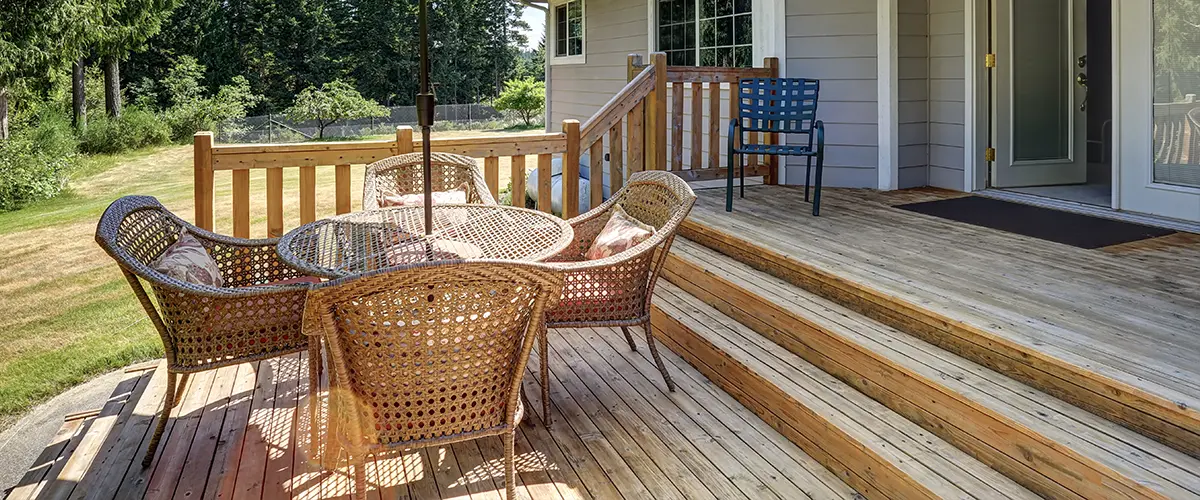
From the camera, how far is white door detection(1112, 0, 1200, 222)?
12.8 ft

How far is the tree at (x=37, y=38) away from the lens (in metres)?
11.2

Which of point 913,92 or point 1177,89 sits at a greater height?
point 913,92

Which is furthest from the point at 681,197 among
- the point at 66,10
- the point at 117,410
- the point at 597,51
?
the point at 66,10

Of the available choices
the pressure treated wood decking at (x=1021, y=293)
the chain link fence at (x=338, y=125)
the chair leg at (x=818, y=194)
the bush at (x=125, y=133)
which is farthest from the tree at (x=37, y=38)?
the chair leg at (x=818, y=194)

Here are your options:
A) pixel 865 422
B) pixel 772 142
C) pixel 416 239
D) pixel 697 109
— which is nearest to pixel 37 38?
pixel 697 109

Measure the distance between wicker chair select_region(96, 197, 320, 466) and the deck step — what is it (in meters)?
1.79

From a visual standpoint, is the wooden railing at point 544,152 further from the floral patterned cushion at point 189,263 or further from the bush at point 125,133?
the bush at point 125,133

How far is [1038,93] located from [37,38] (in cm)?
1284

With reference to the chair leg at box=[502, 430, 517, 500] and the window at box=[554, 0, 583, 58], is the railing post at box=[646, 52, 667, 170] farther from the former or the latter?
the window at box=[554, 0, 583, 58]

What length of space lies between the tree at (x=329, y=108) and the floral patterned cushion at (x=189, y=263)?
1906 centimetres

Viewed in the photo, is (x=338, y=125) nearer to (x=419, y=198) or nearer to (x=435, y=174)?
(x=435, y=174)

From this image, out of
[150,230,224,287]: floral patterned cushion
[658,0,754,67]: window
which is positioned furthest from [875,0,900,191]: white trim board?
[150,230,224,287]: floral patterned cushion

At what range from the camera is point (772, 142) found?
5863 mm

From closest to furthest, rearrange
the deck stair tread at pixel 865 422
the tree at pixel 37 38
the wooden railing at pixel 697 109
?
the deck stair tread at pixel 865 422 → the wooden railing at pixel 697 109 → the tree at pixel 37 38
